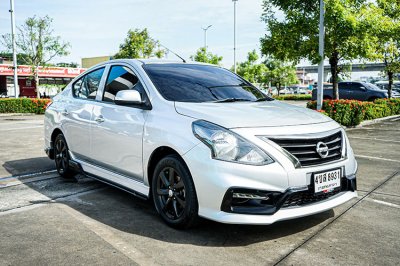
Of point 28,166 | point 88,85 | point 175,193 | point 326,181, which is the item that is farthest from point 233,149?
point 28,166

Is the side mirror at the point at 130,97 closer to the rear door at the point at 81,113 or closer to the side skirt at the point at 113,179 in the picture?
the side skirt at the point at 113,179

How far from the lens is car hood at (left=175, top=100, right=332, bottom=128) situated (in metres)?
3.29

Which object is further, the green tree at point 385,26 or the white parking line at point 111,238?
the green tree at point 385,26

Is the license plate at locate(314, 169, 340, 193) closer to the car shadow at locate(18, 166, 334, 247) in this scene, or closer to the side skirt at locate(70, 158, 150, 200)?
the car shadow at locate(18, 166, 334, 247)

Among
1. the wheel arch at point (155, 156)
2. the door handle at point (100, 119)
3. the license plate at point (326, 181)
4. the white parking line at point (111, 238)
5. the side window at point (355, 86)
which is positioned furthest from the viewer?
the side window at point (355, 86)

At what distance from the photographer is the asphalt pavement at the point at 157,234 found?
299 centimetres

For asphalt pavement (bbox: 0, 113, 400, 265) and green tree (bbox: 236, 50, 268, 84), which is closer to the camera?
asphalt pavement (bbox: 0, 113, 400, 265)

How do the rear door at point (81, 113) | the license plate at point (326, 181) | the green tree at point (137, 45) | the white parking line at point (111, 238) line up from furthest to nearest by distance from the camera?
the green tree at point (137, 45) < the rear door at point (81, 113) < the license plate at point (326, 181) < the white parking line at point (111, 238)

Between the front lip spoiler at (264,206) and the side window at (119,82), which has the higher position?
the side window at (119,82)

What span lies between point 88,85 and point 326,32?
11107 mm

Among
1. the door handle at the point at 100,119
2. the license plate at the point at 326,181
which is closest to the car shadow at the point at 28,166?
the door handle at the point at 100,119

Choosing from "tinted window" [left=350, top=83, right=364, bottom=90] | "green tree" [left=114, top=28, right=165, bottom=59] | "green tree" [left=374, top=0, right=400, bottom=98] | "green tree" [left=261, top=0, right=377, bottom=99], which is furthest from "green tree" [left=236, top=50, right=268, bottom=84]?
"green tree" [left=261, top=0, right=377, bottom=99]

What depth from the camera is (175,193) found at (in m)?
3.53

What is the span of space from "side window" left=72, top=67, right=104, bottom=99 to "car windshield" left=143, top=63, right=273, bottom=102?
0.90m
